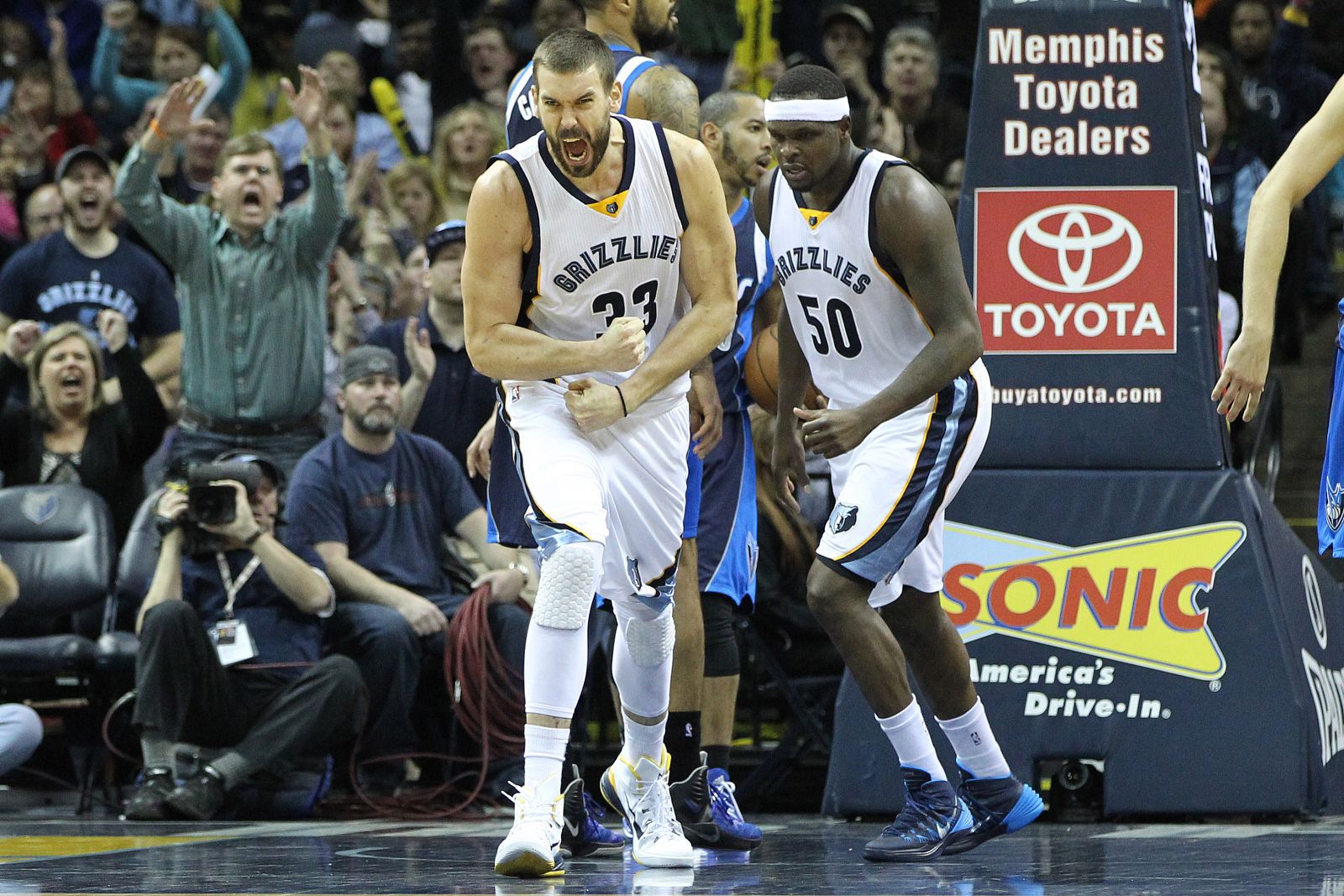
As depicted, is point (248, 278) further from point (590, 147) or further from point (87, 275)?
point (590, 147)

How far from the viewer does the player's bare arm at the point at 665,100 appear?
6.04 metres

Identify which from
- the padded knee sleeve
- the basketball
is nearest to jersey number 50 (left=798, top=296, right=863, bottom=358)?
the basketball

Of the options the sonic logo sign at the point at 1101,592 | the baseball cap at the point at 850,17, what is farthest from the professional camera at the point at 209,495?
the baseball cap at the point at 850,17

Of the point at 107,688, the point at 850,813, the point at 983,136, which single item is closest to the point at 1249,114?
the point at 983,136

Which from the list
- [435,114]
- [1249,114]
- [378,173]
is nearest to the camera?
[1249,114]

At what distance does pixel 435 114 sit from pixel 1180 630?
24.5ft

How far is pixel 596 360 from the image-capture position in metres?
5.07

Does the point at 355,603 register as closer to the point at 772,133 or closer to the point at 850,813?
the point at 850,813

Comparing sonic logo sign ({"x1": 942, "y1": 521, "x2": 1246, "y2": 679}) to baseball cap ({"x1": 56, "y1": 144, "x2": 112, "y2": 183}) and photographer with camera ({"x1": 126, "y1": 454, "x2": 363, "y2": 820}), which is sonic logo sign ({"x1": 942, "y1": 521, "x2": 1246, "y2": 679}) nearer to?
photographer with camera ({"x1": 126, "y1": 454, "x2": 363, "y2": 820})

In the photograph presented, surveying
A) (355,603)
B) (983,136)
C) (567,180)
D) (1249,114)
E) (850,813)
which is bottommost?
(850,813)

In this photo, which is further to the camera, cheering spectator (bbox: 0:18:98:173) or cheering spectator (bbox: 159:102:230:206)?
cheering spectator (bbox: 0:18:98:173)

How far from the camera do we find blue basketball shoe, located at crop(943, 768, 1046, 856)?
5.82 m

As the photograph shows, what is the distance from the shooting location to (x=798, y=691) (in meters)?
8.12

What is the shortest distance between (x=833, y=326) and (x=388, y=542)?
10.3 ft
